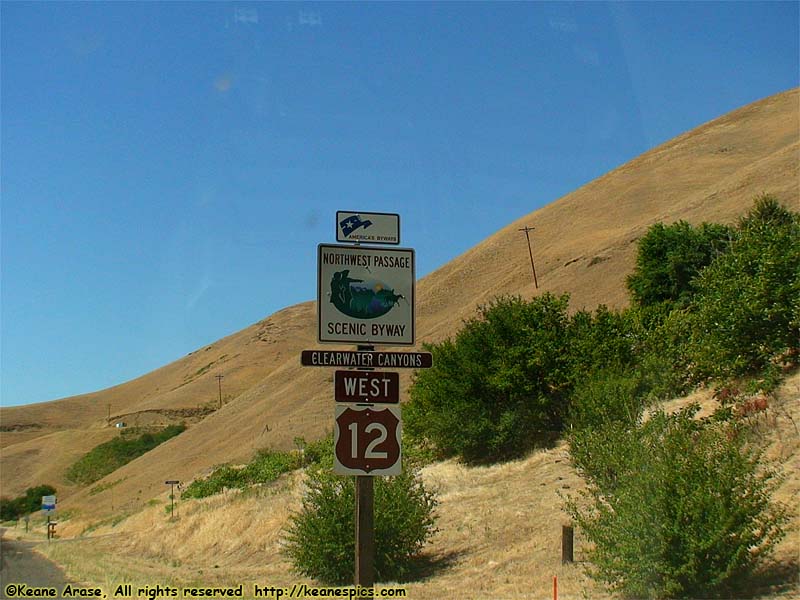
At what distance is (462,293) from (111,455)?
42.2m

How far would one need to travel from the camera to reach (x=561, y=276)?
236ft

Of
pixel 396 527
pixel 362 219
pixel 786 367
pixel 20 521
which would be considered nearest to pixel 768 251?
pixel 786 367

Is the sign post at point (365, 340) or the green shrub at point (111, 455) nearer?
the sign post at point (365, 340)

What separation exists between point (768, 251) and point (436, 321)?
2236 inches

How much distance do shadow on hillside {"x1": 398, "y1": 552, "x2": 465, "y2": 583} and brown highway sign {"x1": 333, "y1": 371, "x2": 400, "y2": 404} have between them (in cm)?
992

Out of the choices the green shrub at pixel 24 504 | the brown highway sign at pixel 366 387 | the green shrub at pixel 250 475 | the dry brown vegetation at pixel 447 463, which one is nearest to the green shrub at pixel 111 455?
the dry brown vegetation at pixel 447 463

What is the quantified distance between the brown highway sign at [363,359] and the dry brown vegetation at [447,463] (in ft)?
22.2

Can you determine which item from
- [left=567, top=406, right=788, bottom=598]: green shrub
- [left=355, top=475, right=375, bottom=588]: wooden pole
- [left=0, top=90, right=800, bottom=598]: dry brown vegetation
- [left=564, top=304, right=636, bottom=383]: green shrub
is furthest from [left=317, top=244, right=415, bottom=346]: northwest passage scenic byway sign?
[left=564, top=304, right=636, bottom=383]: green shrub

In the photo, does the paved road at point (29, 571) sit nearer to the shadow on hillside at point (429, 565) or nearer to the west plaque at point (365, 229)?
the shadow on hillside at point (429, 565)

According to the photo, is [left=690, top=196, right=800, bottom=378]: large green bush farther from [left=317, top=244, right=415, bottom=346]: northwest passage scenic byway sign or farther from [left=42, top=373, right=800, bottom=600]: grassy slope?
[left=317, top=244, right=415, bottom=346]: northwest passage scenic byway sign

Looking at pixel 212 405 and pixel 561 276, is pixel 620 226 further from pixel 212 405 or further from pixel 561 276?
pixel 212 405

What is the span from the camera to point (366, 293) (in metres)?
8.48

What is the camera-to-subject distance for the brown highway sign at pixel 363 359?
8.33 m

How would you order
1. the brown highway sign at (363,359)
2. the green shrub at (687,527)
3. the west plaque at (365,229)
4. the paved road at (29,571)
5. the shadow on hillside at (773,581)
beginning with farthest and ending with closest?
the paved road at (29,571)
the green shrub at (687,527)
the shadow on hillside at (773,581)
the west plaque at (365,229)
the brown highway sign at (363,359)
